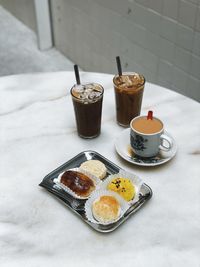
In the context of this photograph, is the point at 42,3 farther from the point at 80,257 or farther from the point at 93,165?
the point at 80,257

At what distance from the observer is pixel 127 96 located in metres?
1.16

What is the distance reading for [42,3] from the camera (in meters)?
2.84

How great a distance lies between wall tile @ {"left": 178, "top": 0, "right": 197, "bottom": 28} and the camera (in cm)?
176

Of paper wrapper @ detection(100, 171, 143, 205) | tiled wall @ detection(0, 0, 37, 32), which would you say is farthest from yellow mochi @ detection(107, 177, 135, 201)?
tiled wall @ detection(0, 0, 37, 32)

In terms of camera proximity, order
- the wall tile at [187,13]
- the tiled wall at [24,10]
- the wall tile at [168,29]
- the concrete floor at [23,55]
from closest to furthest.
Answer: the wall tile at [187,13]
the wall tile at [168,29]
the concrete floor at [23,55]
the tiled wall at [24,10]

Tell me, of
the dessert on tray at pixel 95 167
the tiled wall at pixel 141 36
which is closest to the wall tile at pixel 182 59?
the tiled wall at pixel 141 36

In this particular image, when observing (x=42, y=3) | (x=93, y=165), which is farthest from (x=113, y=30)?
(x=93, y=165)

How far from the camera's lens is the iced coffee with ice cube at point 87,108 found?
112 centimetres

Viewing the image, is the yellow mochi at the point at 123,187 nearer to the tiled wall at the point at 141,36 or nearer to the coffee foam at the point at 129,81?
the coffee foam at the point at 129,81

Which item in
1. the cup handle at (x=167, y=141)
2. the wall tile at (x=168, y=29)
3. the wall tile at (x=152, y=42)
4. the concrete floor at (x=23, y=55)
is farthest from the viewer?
the concrete floor at (x=23, y=55)

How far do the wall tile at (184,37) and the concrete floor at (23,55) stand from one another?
1112 millimetres

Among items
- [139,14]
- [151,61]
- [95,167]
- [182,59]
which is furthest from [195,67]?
[95,167]

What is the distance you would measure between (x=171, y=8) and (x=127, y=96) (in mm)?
860

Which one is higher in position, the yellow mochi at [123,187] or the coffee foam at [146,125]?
the coffee foam at [146,125]
